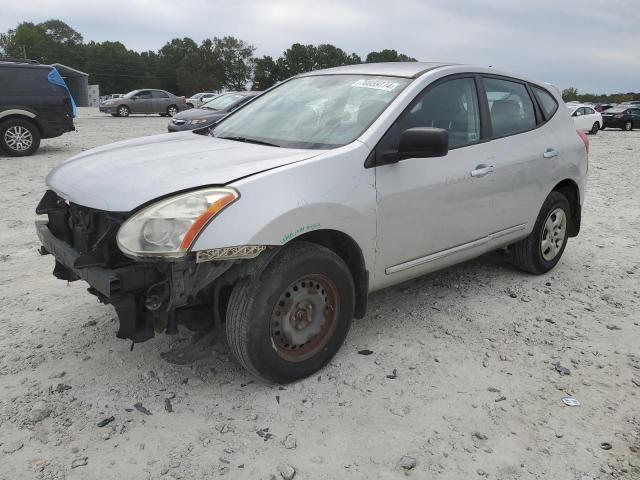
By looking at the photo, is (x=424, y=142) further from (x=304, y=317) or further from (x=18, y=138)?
(x=18, y=138)

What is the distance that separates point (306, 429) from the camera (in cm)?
269

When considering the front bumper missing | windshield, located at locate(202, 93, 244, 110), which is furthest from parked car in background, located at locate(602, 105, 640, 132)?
the front bumper missing

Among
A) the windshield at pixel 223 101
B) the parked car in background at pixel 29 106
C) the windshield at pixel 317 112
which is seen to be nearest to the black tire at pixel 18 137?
the parked car in background at pixel 29 106

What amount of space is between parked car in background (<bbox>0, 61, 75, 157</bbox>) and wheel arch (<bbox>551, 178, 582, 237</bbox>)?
10597 millimetres

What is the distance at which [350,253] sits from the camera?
320cm

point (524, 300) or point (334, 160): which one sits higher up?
point (334, 160)

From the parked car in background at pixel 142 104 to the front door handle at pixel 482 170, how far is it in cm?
2937

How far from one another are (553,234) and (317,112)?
262 centimetres

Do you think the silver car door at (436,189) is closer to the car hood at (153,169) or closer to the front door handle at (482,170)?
the front door handle at (482,170)

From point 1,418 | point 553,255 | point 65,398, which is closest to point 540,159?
point 553,255

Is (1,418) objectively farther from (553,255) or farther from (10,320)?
(553,255)

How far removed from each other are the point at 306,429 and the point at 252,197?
1.17m

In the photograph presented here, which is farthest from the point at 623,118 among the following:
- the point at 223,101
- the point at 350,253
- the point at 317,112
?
the point at 350,253

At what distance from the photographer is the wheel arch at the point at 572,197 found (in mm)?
4887
